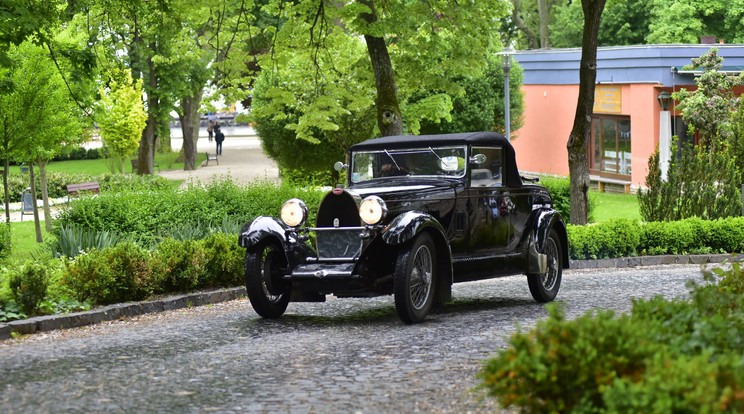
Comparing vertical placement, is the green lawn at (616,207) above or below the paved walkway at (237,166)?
below

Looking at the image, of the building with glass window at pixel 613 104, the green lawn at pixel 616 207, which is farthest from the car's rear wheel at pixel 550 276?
the building with glass window at pixel 613 104

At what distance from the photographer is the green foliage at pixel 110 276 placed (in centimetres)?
1259

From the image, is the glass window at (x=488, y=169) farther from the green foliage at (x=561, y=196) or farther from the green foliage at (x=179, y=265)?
the green foliage at (x=561, y=196)

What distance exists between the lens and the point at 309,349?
31.2 feet

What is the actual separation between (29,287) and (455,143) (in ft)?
15.4

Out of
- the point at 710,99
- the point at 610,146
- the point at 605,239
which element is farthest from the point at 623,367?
the point at 610,146

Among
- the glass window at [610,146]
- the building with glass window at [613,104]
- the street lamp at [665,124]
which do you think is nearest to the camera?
the building with glass window at [613,104]

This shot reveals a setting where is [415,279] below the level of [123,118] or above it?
below

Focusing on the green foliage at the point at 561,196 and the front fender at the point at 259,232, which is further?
the green foliage at the point at 561,196

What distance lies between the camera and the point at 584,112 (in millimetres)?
22281

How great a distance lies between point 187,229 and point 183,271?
344 cm

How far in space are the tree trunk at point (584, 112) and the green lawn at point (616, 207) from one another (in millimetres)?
10341

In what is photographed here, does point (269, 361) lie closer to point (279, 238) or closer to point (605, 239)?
point (279, 238)

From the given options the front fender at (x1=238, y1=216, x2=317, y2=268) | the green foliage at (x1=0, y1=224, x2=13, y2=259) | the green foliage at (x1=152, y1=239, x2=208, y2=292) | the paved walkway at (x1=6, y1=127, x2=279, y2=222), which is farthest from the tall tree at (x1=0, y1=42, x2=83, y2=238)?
the front fender at (x1=238, y1=216, x2=317, y2=268)
